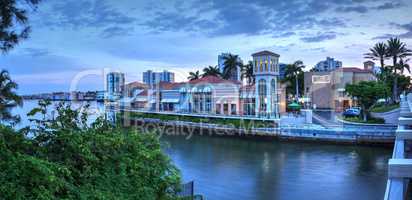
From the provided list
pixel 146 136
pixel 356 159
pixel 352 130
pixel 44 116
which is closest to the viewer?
pixel 44 116

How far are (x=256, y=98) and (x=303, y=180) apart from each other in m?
23.5

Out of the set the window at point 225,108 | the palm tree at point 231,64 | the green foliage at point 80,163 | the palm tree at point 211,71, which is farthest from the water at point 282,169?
the palm tree at point 211,71

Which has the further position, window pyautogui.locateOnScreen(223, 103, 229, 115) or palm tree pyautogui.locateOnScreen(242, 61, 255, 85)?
palm tree pyautogui.locateOnScreen(242, 61, 255, 85)

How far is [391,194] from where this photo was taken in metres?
3.81

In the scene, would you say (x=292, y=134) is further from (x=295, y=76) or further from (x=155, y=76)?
(x=155, y=76)

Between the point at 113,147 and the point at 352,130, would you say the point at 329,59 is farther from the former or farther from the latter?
the point at 113,147

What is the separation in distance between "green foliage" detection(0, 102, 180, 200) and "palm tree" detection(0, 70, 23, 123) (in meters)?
1.69

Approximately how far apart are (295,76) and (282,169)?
3922 centimetres

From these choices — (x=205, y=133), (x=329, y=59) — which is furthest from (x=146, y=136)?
(x=329, y=59)

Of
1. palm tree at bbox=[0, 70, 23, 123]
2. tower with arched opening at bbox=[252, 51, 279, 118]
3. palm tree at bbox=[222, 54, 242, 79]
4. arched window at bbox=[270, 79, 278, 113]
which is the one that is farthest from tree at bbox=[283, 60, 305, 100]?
palm tree at bbox=[0, 70, 23, 123]

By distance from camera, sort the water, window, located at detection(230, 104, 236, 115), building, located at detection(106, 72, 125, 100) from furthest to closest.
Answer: building, located at detection(106, 72, 125, 100) → window, located at detection(230, 104, 236, 115) → the water

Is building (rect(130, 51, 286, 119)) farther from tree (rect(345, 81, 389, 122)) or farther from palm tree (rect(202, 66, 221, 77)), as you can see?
palm tree (rect(202, 66, 221, 77))

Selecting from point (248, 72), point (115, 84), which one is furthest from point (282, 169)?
point (115, 84)

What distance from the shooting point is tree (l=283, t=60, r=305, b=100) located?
58.2 metres
